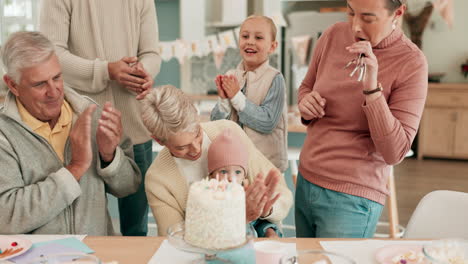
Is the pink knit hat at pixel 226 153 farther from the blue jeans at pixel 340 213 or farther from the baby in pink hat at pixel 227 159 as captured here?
the blue jeans at pixel 340 213

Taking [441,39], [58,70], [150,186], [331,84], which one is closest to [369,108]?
[331,84]

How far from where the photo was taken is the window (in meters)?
5.10

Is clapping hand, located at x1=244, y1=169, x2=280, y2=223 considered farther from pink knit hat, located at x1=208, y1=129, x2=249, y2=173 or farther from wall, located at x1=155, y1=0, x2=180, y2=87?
wall, located at x1=155, y1=0, x2=180, y2=87

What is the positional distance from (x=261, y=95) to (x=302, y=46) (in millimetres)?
3542

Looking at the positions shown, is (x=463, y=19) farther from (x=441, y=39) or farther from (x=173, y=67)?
(x=173, y=67)

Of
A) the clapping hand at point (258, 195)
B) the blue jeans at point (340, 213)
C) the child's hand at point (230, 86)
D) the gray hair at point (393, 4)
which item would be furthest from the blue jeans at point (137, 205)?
the gray hair at point (393, 4)

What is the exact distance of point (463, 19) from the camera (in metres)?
6.61

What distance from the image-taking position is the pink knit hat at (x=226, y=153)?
1646 millimetres

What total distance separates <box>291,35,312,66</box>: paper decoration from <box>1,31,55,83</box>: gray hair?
4.10 metres

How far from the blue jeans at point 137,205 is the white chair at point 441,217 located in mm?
1100

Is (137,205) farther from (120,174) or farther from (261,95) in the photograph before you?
(261,95)

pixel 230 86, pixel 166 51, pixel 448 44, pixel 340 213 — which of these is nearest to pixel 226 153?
pixel 340 213

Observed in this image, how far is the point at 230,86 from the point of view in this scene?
2.11m

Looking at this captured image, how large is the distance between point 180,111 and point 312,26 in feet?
14.3
